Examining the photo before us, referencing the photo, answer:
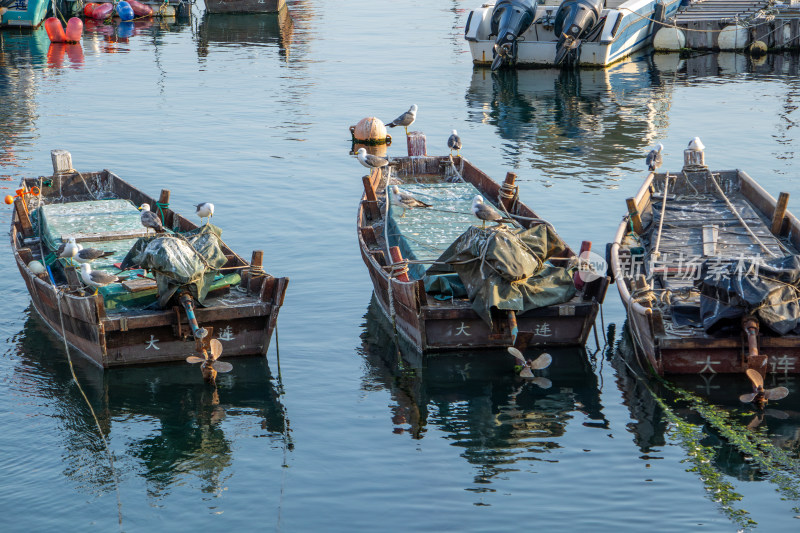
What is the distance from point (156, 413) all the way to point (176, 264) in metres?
2.16

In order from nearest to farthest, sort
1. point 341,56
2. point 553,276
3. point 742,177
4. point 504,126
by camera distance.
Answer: point 553,276 → point 742,177 → point 504,126 → point 341,56

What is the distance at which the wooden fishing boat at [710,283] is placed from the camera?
534 inches

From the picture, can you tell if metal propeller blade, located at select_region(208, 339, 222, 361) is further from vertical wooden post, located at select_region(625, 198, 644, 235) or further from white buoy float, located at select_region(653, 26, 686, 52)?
white buoy float, located at select_region(653, 26, 686, 52)

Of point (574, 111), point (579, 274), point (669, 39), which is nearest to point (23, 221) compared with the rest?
point (579, 274)

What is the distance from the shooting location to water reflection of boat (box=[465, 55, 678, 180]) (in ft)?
91.2

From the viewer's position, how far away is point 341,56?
1705 inches

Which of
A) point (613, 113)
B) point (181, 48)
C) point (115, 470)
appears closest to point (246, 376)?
point (115, 470)

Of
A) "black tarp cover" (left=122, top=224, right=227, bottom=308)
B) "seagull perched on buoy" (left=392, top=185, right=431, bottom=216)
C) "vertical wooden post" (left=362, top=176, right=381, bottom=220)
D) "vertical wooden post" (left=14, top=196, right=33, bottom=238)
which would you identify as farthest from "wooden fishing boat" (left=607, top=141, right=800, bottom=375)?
"vertical wooden post" (left=14, top=196, right=33, bottom=238)

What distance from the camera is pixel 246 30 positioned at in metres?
50.7

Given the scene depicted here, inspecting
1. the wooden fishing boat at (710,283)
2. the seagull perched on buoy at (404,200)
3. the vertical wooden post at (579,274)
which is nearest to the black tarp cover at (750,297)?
the wooden fishing boat at (710,283)

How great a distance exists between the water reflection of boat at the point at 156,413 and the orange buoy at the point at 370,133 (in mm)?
14670

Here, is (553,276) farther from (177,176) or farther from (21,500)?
(177,176)

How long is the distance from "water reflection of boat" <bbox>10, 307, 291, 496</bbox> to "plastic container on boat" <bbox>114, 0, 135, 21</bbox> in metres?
39.6

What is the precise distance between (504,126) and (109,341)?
19.1m
